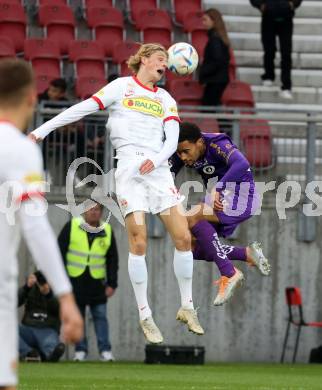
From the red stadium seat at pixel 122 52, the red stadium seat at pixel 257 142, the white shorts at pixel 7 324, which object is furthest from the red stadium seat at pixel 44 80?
the white shorts at pixel 7 324

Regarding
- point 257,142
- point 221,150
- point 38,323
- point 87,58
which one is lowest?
point 38,323

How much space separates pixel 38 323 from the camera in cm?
1789

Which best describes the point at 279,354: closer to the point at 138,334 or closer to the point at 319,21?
the point at 138,334

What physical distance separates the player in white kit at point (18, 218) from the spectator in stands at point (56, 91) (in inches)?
472

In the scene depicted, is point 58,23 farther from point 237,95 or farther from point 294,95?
point 294,95

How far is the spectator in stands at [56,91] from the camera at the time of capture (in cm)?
1856

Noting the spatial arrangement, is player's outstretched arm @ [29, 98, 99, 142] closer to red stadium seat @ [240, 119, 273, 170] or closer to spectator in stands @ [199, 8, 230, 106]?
red stadium seat @ [240, 119, 273, 170]

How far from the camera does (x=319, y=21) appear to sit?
73.4 ft

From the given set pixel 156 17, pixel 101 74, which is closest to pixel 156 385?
pixel 101 74

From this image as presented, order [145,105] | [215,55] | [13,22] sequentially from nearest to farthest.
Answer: [145,105], [215,55], [13,22]

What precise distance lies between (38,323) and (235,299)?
10.4ft

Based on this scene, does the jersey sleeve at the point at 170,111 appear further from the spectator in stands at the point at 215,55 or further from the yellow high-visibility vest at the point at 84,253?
the spectator in stands at the point at 215,55

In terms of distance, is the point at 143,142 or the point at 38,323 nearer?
the point at 143,142

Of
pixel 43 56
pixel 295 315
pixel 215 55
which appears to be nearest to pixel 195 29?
pixel 215 55
